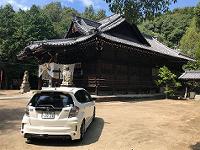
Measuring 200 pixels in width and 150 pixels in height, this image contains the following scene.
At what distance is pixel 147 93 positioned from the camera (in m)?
34.7

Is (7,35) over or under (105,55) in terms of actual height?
over

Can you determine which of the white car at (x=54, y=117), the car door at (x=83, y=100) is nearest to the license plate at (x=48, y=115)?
the white car at (x=54, y=117)

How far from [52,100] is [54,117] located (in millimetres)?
713

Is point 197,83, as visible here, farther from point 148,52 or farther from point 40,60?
point 40,60

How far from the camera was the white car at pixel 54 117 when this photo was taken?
32.6 ft

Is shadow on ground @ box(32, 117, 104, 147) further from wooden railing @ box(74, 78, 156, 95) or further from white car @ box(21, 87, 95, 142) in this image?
wooden railing @ box(74, 78, 156, 95)

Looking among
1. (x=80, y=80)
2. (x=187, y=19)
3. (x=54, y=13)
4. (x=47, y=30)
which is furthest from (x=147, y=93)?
(x=54, y=13)

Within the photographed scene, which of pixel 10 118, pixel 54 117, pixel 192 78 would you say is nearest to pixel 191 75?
pixel 192 78

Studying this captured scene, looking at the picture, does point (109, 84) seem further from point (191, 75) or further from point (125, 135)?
point (125, 135)

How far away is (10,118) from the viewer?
15.6 m

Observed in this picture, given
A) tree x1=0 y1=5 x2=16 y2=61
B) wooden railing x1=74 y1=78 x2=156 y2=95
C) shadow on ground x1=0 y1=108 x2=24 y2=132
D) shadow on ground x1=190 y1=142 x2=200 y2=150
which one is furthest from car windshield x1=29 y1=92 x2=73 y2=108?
tree x1=0 y1=5 x2=16 y2=61

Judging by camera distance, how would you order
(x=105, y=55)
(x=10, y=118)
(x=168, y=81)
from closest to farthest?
(x=10, y=118) → (x=105, y=55) → (x=168, y=81)

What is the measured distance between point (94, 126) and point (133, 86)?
733 inches

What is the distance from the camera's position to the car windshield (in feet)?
33.9
